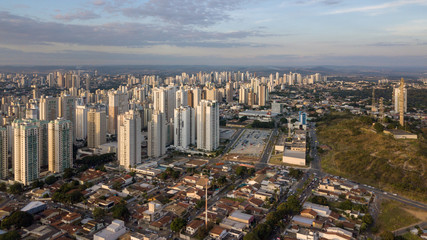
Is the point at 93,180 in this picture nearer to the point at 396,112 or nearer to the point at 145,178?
the point at 145,178

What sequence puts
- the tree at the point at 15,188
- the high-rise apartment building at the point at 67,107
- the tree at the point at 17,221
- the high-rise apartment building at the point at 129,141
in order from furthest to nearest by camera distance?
the high-rise apartment building at the point at 67,107 → the high-rise apartment building at the point at 129,141 → the tree at the point at 15,188 → the tree at the point at 17,221

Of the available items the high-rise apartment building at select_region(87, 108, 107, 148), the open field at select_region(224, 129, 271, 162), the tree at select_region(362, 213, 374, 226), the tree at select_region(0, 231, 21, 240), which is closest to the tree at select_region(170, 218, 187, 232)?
the tree at select_region(0, 231, 21, 240)

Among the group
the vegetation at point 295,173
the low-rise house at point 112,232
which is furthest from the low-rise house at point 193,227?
the vegetation at point 295,173

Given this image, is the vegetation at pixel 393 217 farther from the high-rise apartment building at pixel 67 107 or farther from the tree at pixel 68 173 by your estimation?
the high-rise apartment building at pixel 67 107

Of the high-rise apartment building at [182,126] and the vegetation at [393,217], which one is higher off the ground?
the high-rise apartment building at [182,126]

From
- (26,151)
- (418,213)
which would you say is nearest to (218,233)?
(418,213)

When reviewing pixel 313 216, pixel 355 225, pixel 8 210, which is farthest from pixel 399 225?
pixel 8 210

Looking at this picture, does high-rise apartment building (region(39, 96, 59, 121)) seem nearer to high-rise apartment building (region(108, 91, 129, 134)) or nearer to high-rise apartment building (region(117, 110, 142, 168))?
high-rise apartment building (region(108, 91, 129, 134))

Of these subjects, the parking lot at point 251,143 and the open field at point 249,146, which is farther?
the parking lot at point 251,143
